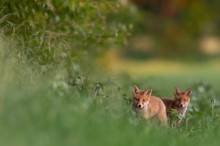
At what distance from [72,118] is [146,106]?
3378 mm

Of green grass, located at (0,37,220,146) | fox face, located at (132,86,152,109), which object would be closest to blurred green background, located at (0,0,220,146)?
green grass, located at (0,37,220,146)

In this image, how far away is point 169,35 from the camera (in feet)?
165

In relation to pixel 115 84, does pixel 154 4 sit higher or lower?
lower

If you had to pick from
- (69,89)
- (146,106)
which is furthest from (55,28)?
(69,89)

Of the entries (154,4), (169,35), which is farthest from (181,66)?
(154,4)

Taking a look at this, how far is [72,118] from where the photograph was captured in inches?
363

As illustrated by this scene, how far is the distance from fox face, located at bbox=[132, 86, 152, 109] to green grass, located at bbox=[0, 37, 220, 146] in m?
0.14

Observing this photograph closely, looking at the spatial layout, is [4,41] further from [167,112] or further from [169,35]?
[169,35]

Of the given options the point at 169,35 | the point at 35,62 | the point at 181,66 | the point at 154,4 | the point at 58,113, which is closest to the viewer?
the point at 58,113

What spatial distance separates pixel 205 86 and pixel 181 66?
22.7 metres

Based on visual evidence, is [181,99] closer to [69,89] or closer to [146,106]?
[146,106]

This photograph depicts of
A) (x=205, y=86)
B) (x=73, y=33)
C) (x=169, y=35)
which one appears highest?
(x=73, y=33)

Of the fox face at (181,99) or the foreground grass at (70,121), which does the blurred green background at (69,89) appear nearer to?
the foreground grass at (70,121)

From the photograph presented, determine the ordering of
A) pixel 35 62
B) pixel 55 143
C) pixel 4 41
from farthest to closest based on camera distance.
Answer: pixel 35 62 → pixel 4 41 → pixel 55 143
